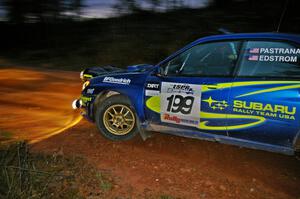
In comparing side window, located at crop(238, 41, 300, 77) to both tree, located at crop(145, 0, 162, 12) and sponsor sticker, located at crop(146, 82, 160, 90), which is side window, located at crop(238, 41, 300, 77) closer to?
sponsor sticker, located at crop(146, 82, 160, 90)

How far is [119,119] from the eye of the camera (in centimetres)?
587

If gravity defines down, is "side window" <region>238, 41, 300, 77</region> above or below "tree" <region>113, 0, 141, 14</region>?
below

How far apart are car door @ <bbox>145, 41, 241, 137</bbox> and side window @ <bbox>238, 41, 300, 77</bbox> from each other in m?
0.19

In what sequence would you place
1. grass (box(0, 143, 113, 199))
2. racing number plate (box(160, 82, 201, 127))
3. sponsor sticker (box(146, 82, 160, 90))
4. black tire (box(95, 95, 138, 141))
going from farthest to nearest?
black tire (box(95, 95, 138, 141)) < sponsor sticker (box(146, 82, 160, 90)) < racing number plate (box(160, 82, 201, 127)) < grass (box(0, 143, 113, 199))

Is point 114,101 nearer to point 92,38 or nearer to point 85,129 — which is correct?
point 85,129

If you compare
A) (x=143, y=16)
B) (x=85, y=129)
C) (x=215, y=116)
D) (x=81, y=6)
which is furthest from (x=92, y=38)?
(x=215, y=116)

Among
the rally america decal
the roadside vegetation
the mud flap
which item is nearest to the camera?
the rally america decal

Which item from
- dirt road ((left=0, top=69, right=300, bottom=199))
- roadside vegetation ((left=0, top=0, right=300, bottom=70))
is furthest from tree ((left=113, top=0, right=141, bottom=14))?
dirt road ((left=0, top=69, right=300, bottom=199))

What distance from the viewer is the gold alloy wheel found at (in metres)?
5.81

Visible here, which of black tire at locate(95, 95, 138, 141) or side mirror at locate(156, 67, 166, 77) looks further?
black tire at locate(95, 95, 138, 141)

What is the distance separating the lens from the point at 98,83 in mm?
5984

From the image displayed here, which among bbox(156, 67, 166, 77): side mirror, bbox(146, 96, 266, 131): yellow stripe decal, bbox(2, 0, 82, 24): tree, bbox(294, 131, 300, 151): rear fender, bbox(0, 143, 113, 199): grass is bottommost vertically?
bbox(0, 143, 113, 199): grass

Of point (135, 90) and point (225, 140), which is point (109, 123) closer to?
Result: point (135, 90)

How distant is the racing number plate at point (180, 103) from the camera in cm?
508
